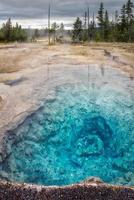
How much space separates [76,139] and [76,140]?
0.29 ft

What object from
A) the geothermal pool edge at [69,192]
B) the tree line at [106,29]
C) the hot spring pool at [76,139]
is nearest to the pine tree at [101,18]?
the tree line at [106,29]

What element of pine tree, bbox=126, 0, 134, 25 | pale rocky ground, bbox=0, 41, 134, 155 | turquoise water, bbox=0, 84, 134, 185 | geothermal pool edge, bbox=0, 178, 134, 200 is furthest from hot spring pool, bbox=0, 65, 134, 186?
pine tree, bbox=126, 0, 134, 25

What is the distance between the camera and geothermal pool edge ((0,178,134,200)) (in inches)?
1075

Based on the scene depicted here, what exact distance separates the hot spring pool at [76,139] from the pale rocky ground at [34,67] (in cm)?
85

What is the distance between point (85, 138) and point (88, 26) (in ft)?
176

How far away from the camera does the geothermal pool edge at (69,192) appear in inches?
1075

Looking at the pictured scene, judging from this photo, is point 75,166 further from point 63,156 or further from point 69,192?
point 69,192

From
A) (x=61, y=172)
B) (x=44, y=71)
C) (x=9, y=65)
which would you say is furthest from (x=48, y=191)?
(x=9, y=65)

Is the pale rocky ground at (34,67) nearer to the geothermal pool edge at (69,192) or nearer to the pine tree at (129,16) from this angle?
the geothermal pool edge at (69,192)

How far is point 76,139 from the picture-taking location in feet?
113

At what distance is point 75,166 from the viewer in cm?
3331

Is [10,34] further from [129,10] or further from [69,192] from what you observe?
[69,192]

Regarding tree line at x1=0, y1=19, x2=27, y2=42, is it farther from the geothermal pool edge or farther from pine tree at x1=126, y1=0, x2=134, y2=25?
the geothermal pool edge

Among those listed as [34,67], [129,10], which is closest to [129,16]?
[129,10]
